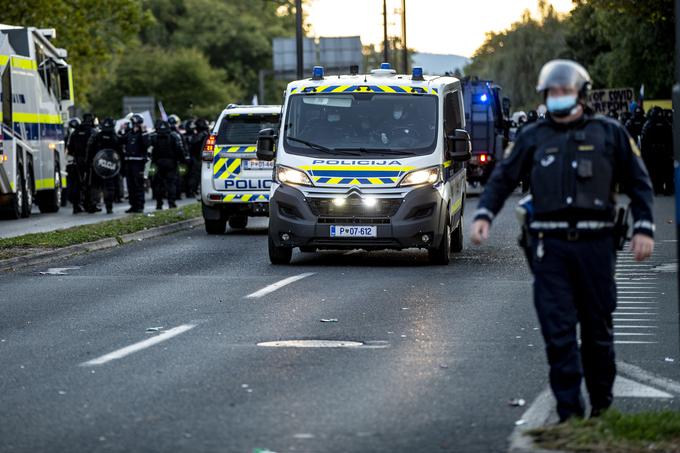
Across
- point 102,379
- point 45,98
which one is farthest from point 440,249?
point 45,98

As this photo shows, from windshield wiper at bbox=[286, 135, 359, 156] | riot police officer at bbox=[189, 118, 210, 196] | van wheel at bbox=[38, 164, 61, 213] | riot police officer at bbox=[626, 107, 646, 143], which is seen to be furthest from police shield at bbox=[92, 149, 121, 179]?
riot police officer at bbox=[626, 107, 646, 143]

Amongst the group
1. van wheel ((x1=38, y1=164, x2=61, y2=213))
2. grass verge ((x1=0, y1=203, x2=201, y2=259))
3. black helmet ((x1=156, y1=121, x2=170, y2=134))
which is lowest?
van wheel ((x1=38, y1=164, x2=61, y2=213))

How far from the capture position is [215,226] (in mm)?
24766

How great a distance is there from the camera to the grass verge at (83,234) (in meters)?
20.6

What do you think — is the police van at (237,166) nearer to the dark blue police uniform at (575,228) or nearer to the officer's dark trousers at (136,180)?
the officer's dark trousers at (136,180)

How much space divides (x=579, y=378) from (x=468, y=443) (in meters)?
0.60

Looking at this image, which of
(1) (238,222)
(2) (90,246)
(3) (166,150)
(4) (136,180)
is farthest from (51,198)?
(2) (90,246)

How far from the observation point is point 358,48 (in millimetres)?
75250

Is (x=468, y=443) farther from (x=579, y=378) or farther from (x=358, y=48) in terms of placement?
(x=358, y=48)

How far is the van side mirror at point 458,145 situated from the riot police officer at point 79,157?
1389 cm

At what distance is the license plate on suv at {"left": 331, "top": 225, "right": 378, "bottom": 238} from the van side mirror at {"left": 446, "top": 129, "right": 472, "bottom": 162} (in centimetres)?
142

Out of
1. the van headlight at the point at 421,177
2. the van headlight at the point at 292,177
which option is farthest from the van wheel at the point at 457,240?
the van headlight at the point at 292,177

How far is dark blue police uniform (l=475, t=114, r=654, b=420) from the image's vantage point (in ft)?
24.8

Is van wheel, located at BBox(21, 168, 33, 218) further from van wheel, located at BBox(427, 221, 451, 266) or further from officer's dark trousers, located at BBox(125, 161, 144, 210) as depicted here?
van wheel, located at BBox(427, 221, 451, 266)
